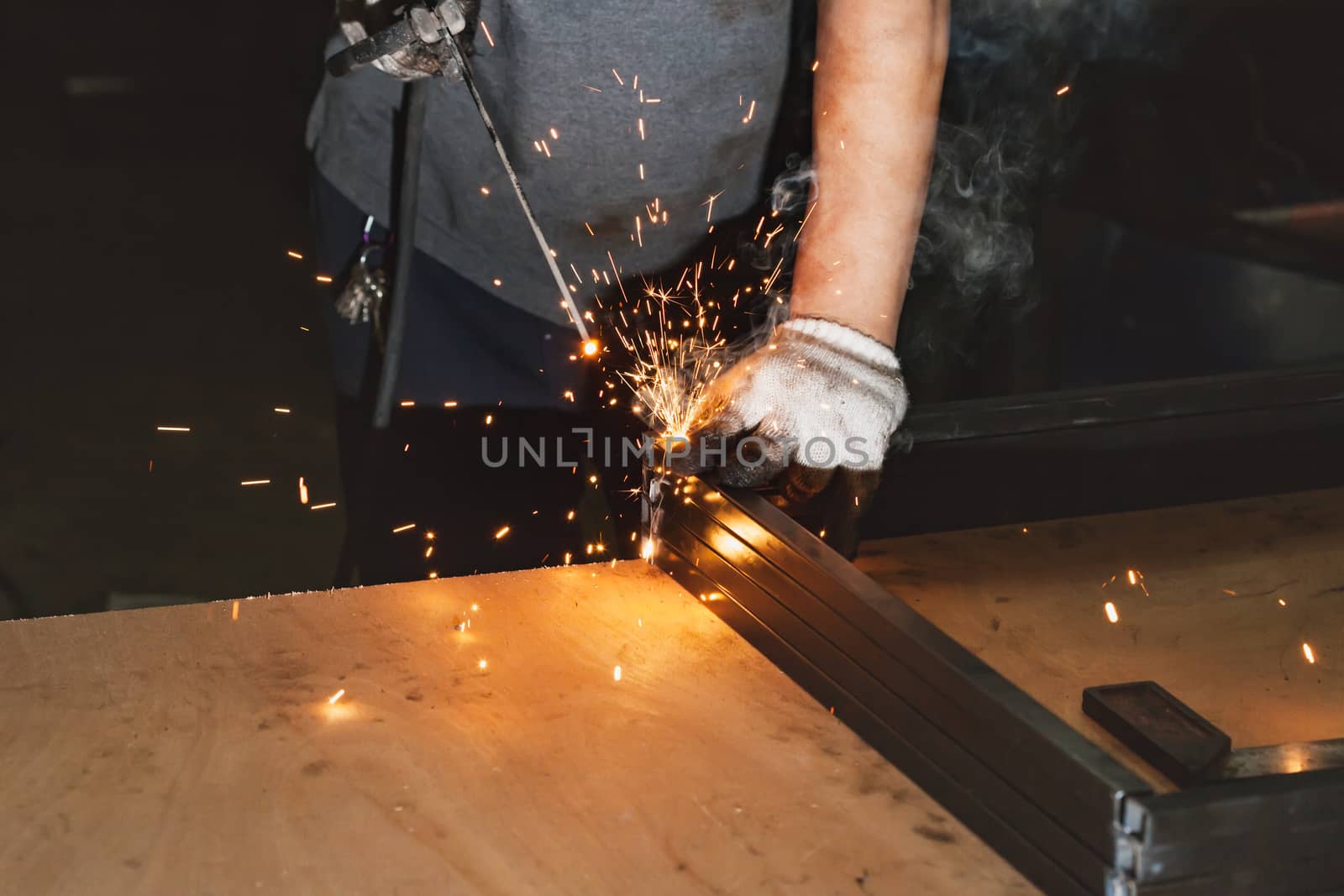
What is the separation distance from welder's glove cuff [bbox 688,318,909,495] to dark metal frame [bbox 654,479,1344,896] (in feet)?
0.62

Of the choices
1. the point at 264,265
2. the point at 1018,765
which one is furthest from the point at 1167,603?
the point at 264,265

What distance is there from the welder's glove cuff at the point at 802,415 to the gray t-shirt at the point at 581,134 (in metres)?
0.32

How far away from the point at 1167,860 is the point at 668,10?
1.00 metres

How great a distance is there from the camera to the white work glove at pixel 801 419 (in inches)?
47.9

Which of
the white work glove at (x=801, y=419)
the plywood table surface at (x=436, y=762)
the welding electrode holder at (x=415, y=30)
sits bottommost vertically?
the plywood table surface at (x=436, y=762)

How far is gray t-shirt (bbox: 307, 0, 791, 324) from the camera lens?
4.29ft

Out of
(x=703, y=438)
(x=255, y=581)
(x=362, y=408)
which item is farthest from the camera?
(x=255, y=581)

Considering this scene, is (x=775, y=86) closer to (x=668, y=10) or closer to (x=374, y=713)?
(x=668, y=10)

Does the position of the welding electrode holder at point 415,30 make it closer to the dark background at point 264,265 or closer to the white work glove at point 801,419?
the white work glove at point 801,419

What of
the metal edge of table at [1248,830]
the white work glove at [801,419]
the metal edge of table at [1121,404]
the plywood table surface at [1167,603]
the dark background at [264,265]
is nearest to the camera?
the metal edge of table at [1248,830]

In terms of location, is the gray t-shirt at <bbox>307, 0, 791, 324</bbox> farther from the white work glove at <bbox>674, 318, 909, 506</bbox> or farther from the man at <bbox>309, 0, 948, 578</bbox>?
the white work glove at <bbox>674, 318, 909, 506</bbox>

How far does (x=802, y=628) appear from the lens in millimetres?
955

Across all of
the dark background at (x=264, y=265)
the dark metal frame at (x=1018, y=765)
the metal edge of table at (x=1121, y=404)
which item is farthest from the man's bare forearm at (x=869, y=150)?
the dark metal frame at (x=1018, y=765)

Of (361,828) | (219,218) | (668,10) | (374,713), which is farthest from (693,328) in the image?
(219,218)
